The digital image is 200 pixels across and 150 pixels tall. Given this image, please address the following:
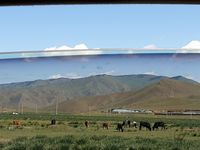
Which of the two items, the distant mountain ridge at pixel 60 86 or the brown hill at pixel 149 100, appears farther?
the brown hill at pixel 149 100

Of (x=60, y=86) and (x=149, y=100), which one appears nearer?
(x=60, y=86)

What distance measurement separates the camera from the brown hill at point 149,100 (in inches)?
1997

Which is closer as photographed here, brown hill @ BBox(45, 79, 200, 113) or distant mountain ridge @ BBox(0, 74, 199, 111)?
distant mountain ridge @ BBox(0, 74, 199, 111)

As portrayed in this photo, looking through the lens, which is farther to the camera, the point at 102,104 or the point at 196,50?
the point at 102,104

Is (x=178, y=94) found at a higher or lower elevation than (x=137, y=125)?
higher

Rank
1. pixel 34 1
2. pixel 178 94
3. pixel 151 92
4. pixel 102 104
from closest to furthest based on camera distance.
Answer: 1. pixel 34 1
2. pixel 102 104
3. pixel 178 94
4. pixel 151 92

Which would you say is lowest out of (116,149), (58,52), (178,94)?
(116,149)

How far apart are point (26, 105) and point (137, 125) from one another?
19540 millimetres

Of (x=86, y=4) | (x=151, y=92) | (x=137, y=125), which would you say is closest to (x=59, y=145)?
(x=86, y=4)

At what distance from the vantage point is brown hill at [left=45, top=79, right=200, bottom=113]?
5072 cm

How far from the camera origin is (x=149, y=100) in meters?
65.1

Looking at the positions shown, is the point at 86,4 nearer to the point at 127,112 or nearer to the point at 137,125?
the point at 137,125

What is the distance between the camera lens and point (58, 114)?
4519 cm

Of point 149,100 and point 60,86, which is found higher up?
point 149,100
